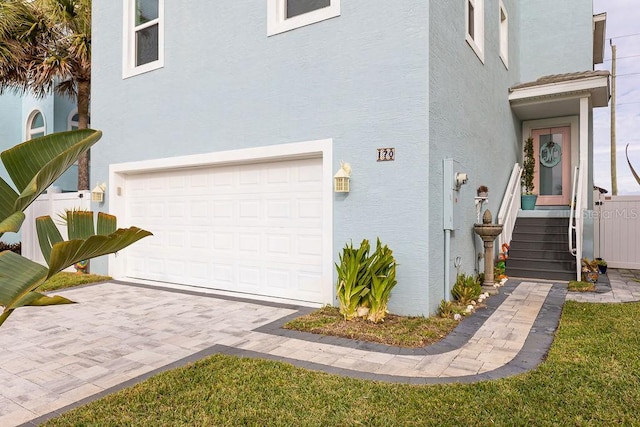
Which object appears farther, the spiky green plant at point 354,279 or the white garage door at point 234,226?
the white garage door at point 234,226

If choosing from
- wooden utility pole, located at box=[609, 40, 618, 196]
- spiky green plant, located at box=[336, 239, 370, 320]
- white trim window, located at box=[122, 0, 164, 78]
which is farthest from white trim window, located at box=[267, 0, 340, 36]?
wooden utility pole, located at box=[609, 40, 618, 196]

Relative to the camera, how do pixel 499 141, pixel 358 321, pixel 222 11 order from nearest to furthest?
pixel 358 321 < pixel 222 11 < pixel 499 141

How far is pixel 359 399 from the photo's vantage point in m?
3.12

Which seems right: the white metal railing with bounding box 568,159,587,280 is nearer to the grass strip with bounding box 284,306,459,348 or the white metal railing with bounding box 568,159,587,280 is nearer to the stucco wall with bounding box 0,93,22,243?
the grass strip with bounding box 284,306,459,348

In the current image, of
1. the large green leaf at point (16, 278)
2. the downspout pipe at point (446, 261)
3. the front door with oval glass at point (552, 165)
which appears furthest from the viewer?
the front door with oval glass at point (552, 165)

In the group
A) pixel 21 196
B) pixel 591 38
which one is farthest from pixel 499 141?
pixel 21 196

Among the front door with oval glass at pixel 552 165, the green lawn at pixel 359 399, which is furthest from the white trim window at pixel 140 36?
the front door with oval glass at pixel 552 165

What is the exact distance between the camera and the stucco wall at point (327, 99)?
528cm

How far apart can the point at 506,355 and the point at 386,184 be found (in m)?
2.46

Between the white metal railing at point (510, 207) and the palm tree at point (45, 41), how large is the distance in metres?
10.3

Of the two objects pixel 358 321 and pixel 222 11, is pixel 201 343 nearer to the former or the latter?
pixel 358 321

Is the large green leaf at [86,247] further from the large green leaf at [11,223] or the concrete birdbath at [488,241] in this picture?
the concrete birdbath at [488,241]

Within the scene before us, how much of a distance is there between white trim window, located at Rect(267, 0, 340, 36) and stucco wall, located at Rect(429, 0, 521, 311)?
1.50m

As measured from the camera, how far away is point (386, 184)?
545 cm
